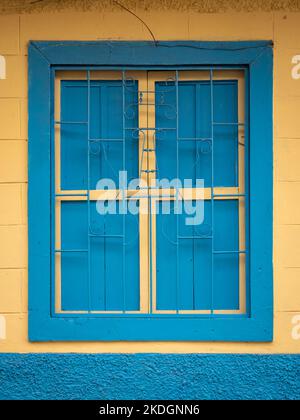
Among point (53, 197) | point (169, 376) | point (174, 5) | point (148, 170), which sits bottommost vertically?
point (169, 376)

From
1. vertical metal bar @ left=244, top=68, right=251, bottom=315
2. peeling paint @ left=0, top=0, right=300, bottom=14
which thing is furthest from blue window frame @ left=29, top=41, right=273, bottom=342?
peeling paint @ left=0, top=0, right=300, bottom=14

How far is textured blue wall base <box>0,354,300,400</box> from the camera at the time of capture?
394 cm

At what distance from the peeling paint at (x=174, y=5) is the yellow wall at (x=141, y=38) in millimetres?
34

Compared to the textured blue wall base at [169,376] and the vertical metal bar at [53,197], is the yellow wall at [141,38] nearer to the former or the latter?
the textured blue wall base at [169,376]

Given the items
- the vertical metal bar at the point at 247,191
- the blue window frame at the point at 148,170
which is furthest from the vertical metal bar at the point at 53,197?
the vertical metal bar at the point at 247,191

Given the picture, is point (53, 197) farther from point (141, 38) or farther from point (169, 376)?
point (169, 376)

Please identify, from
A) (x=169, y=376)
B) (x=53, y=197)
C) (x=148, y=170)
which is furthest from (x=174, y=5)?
(x=169, y=376)

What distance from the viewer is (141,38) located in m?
3.96

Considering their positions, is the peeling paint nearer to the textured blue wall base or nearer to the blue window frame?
the blue window frame

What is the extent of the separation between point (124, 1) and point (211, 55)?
0.67m

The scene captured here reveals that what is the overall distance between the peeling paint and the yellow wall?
3 centimetres

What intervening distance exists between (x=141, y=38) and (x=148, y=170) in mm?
853

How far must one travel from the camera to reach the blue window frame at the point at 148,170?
3.95 m

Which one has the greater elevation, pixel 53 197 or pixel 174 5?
pixel 174 5
